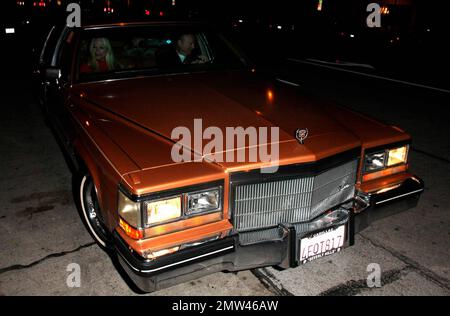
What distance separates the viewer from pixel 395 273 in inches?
113

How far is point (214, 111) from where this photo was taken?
2.81 meters

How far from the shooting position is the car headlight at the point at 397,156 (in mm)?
2828

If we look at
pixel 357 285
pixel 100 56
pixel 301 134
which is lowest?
pixel 357 285

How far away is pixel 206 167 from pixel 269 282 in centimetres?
107

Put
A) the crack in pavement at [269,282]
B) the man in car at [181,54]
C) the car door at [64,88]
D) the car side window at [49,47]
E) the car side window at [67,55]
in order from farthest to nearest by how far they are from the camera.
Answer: the car side window at [49,47] → the man in car at [181,54] → the car side window at [67,55] → the car door at [64,88] → the crack in pavement at [269,282]

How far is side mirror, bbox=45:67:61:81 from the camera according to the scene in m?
3.38

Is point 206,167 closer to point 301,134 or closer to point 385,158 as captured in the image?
point 301,134

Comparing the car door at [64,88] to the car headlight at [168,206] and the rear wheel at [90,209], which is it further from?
the car headlight at [168,206]

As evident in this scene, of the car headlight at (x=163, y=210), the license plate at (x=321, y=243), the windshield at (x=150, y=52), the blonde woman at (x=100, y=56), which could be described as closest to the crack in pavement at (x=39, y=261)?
the car headlight at (x=163, y=210)
